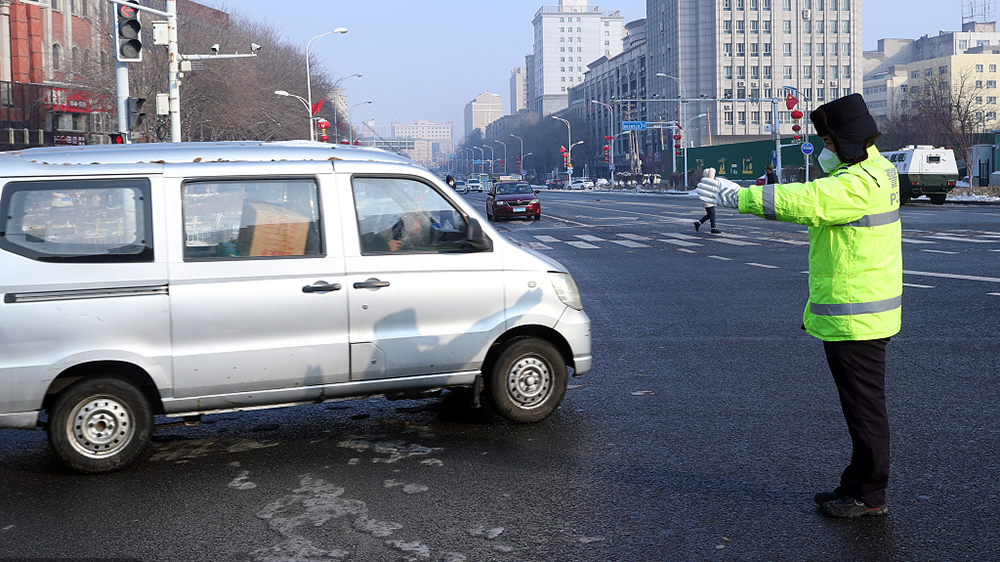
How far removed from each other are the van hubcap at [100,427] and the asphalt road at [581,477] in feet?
0.56

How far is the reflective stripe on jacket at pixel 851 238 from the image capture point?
4277mm

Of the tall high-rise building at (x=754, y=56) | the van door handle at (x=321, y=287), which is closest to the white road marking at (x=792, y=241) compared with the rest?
the van door handle at (x=321, y=287)

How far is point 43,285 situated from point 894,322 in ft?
14.1

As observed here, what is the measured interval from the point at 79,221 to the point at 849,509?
4230 millimetres

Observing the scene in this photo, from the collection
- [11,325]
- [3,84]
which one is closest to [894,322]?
[11,325]

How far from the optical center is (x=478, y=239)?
19.9 ft

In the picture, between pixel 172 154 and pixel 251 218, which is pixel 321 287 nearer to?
pixel 251 218

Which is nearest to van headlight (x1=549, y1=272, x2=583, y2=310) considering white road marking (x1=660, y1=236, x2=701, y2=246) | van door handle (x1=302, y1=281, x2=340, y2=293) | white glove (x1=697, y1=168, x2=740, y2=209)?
van door handle (x1=302, y1=281, x2=340, y2=293)

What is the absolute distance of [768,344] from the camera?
29.9 feet

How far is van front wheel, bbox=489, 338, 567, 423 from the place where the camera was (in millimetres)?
6145

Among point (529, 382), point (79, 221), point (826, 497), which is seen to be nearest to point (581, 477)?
point (529, 382)

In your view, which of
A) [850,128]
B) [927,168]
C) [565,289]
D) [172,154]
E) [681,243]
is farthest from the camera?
[927,168]

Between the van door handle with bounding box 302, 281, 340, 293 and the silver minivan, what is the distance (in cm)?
1

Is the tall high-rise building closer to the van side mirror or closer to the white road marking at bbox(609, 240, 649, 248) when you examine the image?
the white road marking at bbox(609, 240, 649, 248)
